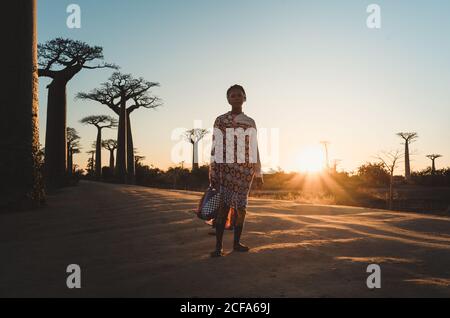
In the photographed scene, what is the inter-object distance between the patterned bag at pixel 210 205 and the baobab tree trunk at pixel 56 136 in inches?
623

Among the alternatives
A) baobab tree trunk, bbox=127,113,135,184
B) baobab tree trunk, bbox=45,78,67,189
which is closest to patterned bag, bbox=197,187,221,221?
baobab tree trunk, bbox=45,78,67,189

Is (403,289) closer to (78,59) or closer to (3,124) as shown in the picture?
→ (3,124)

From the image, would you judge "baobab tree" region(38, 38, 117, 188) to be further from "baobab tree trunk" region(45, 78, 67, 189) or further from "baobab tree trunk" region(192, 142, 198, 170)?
"baobab tree trunk" region(192, 142, 198, 170)

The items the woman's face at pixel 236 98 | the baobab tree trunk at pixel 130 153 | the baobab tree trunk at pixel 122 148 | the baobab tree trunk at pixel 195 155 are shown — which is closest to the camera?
the woman's face at pixel 236 98

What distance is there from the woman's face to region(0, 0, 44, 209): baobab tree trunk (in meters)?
4.96

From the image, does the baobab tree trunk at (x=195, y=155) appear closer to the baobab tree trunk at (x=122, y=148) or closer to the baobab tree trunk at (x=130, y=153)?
the baobab tree trunk at (x=130, y=153)

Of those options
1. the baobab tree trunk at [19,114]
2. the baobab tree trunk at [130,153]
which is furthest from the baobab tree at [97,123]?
the baobab tree trunk at [19,114]

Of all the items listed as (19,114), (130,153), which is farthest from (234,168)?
(130,153)

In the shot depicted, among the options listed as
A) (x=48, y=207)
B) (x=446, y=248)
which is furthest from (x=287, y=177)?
(x=446, y=248)

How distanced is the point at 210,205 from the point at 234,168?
0.38 m

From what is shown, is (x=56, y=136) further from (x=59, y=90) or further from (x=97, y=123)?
(x=97, y=123)

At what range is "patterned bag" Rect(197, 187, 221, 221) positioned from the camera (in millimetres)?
3551

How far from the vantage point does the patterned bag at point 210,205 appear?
11.6 ft
